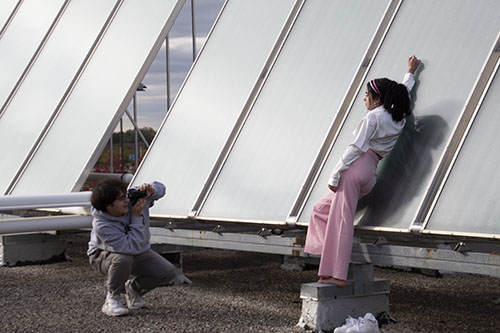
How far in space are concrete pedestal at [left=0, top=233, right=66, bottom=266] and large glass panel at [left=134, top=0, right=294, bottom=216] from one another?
2.19 m

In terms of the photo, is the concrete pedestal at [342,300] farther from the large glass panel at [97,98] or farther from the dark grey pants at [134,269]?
the large glass panel at [97,98]

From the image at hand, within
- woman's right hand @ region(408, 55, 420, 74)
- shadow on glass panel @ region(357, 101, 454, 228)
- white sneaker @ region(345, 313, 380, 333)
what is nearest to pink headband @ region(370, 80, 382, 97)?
shadow on glass panel @ region(357, 101, 454, 228)

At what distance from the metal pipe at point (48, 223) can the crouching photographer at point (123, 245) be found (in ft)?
4.93

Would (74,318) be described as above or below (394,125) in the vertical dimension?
below

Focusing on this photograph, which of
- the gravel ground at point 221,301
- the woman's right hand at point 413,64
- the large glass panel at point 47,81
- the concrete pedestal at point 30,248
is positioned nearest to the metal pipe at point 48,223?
the gravel ground at point 221,301

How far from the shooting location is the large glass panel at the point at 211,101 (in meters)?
7.69

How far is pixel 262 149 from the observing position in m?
7.10

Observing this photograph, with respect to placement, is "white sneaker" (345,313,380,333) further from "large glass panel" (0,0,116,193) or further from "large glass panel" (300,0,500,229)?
"large glass panel" (0,0,116,193)

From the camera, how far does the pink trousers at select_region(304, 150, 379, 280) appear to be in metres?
5.77

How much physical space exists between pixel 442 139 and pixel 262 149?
1.77 metres

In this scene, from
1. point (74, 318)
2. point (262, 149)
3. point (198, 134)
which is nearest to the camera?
point (74, 318)

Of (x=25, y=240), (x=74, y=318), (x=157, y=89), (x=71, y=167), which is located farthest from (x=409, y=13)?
(x=157, y=89)

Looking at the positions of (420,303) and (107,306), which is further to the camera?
(420,303)

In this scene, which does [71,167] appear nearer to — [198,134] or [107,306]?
[198,134]
